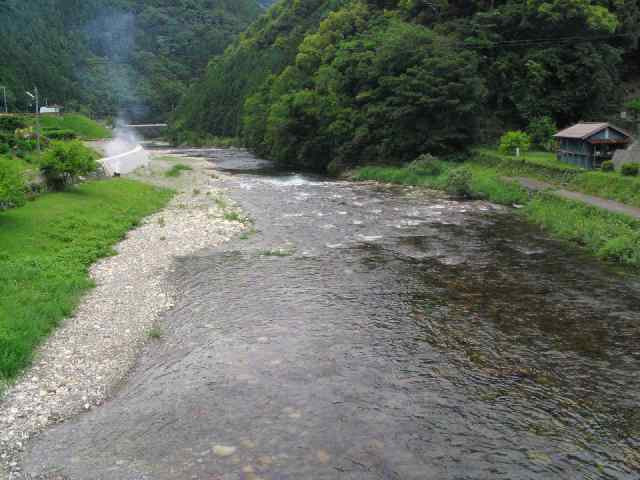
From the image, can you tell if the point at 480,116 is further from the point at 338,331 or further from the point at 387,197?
the point at 338,331

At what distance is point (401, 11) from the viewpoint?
71.6 meters

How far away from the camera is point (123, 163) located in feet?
166

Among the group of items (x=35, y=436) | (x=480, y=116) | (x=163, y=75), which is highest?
(x=163, y=75)

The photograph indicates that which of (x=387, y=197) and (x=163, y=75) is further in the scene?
(x=163, y=75)

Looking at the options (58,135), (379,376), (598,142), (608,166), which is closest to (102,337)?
(379,376)

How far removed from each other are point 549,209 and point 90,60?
16625 centimetres

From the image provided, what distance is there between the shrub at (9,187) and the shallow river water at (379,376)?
855cm

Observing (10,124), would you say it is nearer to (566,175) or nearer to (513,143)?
(513,143)

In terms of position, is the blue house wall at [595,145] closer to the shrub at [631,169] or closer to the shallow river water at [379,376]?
the shrub at [631,169]

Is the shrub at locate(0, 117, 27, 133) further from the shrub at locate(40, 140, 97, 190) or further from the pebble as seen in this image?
the pebble

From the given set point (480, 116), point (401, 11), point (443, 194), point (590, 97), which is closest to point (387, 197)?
point (443, 194)

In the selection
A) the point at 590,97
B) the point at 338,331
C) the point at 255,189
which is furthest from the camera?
the point at 590,97


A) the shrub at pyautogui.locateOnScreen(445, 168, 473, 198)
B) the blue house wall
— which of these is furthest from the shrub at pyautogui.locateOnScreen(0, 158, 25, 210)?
the blue house wall

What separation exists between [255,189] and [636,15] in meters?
49.7
